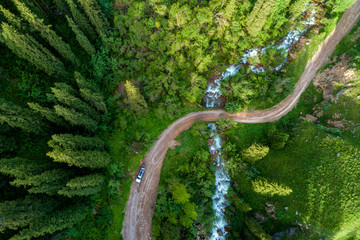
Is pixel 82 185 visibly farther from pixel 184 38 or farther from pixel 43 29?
pixel 184 38

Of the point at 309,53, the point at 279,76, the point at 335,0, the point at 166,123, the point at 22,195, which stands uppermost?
the point at 335,0

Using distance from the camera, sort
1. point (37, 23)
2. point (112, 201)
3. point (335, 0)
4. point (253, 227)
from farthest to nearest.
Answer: point (335, 0) → point (112, 201) → point (253, 227) → point (37, 23)

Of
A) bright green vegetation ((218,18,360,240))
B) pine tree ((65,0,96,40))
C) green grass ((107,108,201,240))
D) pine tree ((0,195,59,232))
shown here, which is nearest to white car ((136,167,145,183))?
green grass ((107,108,201,240))

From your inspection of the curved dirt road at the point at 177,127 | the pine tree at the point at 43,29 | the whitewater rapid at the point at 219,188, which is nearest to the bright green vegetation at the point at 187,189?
the whitewater rapid at the point at 219,188

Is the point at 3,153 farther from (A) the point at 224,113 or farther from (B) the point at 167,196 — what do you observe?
(A) the point at 224,113

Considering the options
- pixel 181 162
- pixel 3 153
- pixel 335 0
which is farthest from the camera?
pixel 335 0

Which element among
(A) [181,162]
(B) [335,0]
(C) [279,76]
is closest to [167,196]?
(A) [181,162]

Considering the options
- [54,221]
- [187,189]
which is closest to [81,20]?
[54,221]
